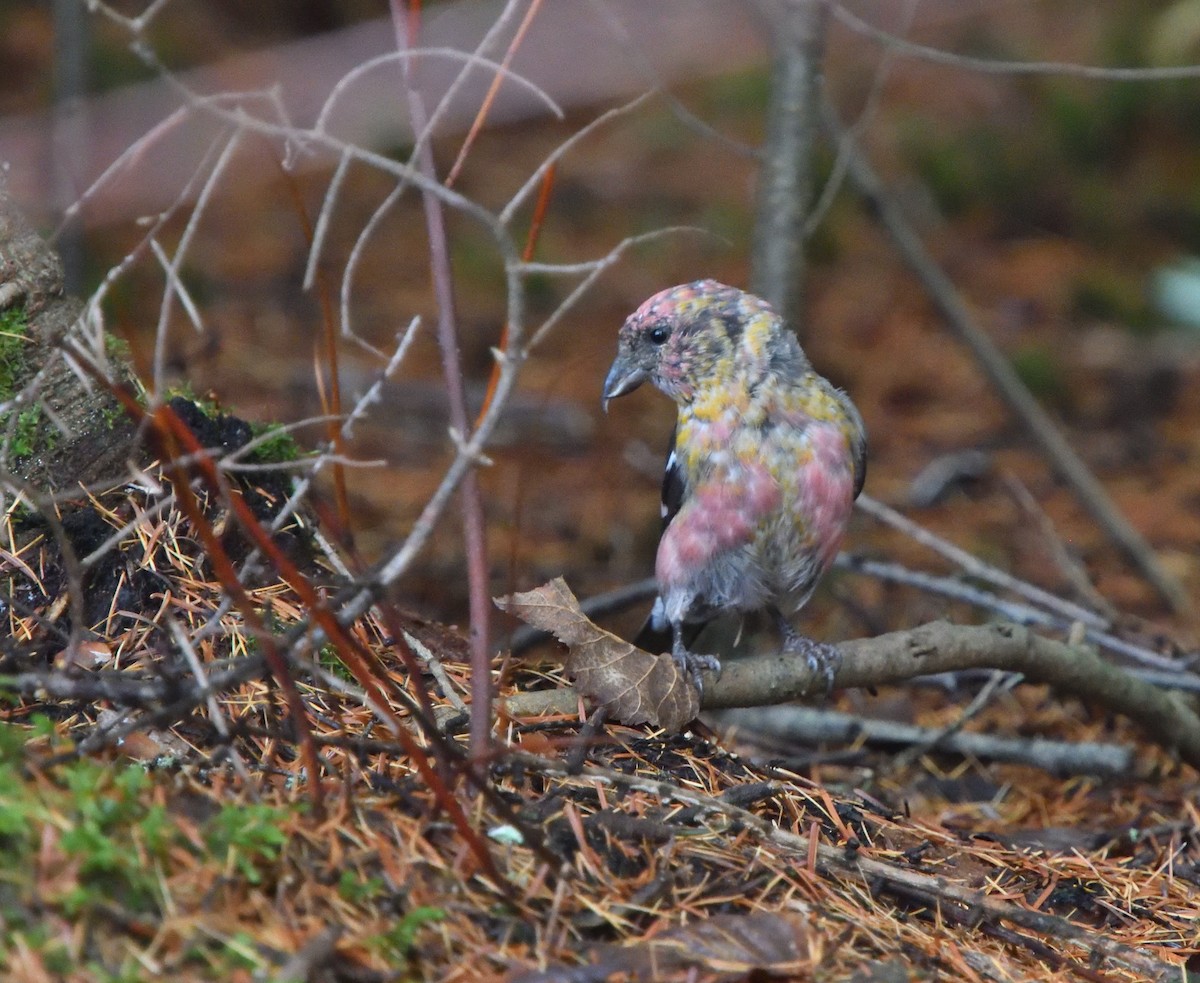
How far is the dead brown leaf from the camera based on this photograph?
2.86 meters

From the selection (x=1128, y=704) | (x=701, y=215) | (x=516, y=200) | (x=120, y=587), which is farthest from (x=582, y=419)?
(x=516, y=200)

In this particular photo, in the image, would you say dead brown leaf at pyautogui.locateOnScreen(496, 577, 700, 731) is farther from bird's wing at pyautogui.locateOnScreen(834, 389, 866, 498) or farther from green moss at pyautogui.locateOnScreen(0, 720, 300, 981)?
bird's wing at pyautogui.locateOnScreen(834, 389, 866, 498)

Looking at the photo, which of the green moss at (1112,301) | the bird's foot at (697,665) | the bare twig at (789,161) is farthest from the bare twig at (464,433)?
the green moss at (1112,301)

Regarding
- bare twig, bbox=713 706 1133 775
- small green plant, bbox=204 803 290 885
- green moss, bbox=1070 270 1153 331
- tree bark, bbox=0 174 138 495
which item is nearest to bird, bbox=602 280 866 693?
bare twig, bbox=713 706 1133 775

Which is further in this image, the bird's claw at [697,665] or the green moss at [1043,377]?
the green moss at [1043,377]

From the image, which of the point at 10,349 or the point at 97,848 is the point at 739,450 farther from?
the point at 97,848

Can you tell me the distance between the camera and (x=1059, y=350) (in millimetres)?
7258

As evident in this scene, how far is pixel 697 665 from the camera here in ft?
10.6

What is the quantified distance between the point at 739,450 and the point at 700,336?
0.37 metres

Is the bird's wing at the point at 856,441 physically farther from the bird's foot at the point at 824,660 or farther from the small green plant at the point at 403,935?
the small green plant at the point at 403,935

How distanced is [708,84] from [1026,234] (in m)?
2.49

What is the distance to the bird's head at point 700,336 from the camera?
11.9 ft

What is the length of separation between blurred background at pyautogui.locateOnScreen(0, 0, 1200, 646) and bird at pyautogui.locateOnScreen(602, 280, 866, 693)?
0.87 metres

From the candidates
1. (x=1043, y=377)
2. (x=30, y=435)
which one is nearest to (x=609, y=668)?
(x=30, y=435)
